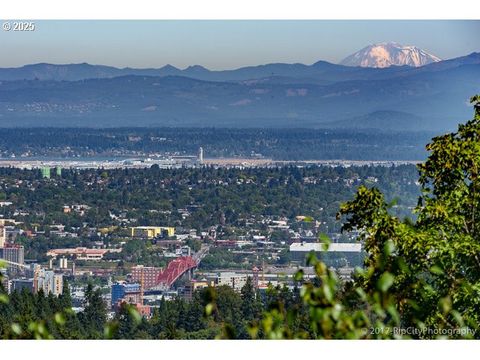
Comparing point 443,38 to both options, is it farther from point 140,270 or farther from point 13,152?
point 13,152

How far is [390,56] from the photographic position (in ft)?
101

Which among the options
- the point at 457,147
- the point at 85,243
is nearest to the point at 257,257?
the point at 85,243

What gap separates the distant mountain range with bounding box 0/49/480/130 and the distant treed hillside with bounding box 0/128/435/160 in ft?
3.19

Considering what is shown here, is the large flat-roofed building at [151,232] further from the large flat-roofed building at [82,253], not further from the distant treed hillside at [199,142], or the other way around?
the distant treed hillside at [199,142]

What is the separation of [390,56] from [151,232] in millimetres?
7582

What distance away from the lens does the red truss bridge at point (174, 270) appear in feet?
66.9

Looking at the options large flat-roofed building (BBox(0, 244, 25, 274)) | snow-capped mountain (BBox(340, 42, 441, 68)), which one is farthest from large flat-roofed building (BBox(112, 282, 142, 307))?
snow-capped mountain (BBox(340, 42, 441, 68))

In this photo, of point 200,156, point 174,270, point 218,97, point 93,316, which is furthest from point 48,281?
point 218,97

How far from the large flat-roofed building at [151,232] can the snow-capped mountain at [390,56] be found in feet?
18.1

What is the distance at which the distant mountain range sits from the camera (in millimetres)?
39406

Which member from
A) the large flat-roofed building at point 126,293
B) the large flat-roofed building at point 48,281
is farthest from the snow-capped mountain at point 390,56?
the large flat-roofed building at point 48,281

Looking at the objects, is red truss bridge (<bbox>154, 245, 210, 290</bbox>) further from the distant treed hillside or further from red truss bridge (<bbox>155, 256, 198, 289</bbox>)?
the distant treed hillside

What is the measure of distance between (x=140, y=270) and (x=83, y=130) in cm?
2194

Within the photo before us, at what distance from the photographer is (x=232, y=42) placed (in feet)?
86.3
